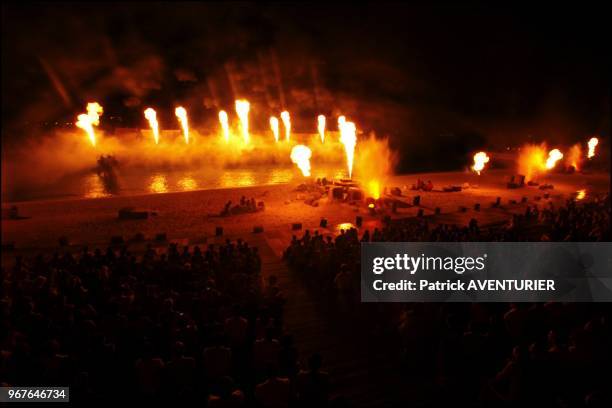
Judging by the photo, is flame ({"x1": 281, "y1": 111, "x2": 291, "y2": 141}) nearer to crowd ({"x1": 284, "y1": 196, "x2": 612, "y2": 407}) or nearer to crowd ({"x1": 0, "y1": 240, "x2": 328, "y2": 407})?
crowd ({"x1": 284, "y1": 196, "x2": 612, "y2": 407})

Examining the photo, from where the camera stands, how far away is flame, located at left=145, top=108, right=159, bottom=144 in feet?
141

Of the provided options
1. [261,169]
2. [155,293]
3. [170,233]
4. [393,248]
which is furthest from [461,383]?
[261,169]

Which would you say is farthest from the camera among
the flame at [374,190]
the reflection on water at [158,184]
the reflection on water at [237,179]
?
the reflection on water at [237,179]

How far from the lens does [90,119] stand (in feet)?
128

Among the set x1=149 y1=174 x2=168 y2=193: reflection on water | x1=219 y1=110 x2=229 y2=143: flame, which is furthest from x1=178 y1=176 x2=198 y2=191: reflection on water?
x1=219 y1=110 x2=229 y2=143: flame

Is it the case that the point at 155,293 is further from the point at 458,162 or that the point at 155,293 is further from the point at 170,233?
the point at 458,162

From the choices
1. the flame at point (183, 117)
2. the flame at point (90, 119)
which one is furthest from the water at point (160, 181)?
the flame at point (183, 117)

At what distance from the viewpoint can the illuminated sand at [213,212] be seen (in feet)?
47.8

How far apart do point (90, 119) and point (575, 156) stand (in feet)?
151

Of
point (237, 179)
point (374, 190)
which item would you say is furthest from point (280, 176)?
point (374, 190)

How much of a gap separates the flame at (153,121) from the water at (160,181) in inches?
246

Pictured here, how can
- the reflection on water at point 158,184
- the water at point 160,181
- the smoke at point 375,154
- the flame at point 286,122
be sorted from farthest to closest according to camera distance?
the flame at point 286,122 → the smoke at point 375,154 → the reflection on water at point 158,184 → the water at point 160,181

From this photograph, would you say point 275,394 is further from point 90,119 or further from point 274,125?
point 274,125

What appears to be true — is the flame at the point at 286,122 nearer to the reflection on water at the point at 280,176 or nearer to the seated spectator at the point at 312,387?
the reflection on water at the point at 280,176
